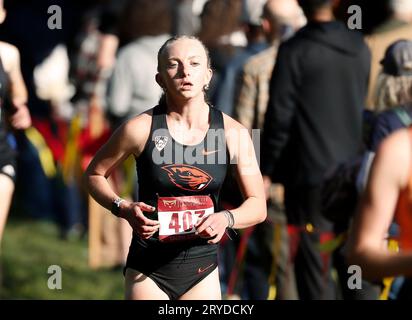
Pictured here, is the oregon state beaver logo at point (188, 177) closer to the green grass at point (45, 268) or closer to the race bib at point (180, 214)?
the race bib at point (180, 214)

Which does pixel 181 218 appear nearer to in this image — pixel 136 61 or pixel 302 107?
pixel 302 107

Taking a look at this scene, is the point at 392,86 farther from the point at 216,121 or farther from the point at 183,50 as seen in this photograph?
the point at 183,50

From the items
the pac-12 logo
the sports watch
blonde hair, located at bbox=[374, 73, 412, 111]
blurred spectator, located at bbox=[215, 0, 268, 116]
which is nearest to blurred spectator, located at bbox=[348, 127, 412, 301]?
the pac-12 logo

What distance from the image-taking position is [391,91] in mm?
6496

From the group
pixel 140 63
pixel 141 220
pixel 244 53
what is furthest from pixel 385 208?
pixel 140 63

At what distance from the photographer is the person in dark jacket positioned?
24.3ft

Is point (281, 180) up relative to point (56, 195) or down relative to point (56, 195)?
up

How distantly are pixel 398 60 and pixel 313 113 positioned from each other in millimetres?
1087

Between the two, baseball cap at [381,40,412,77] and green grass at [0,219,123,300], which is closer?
baseball cap at [381,40,412,77]

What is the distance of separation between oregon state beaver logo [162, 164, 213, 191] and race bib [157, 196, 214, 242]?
5cm

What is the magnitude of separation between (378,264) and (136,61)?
16.0ft

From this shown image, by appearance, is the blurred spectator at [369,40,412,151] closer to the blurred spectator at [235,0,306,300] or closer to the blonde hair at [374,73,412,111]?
the blonde hair at [374,73,412,111]

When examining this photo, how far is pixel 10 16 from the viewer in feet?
40.8
